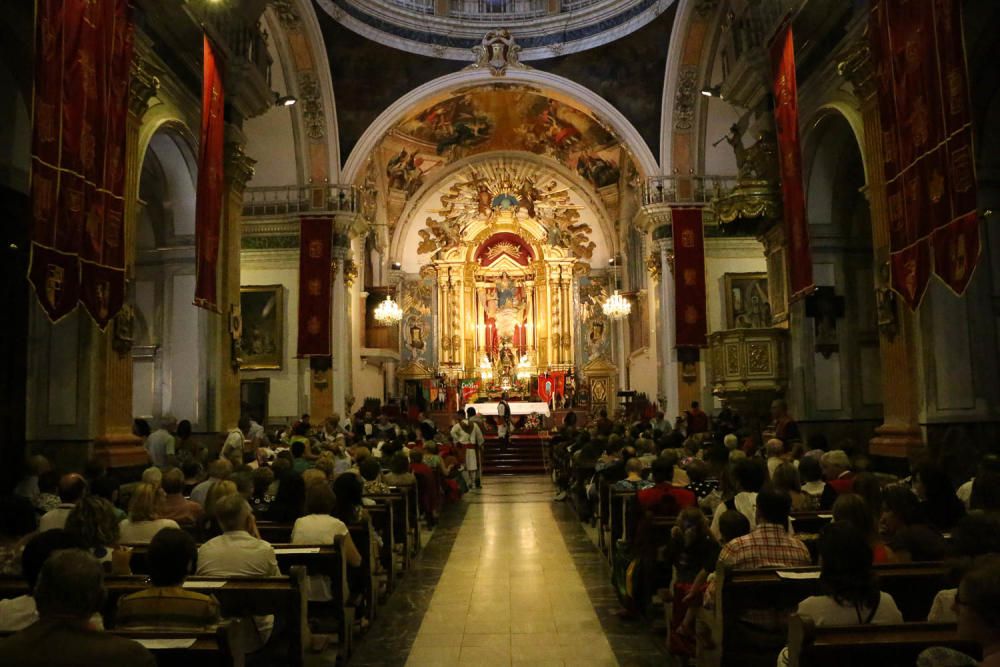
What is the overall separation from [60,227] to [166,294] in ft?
18.2

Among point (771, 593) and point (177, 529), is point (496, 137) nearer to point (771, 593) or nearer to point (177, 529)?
point (771, 593)

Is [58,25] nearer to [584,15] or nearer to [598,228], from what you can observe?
[584,15]

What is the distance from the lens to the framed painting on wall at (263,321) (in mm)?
17906

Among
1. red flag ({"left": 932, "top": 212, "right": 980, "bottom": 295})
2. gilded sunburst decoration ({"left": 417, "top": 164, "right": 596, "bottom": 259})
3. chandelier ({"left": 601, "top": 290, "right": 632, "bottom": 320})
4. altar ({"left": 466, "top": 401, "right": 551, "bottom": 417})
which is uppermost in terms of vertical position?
gilded sunburst decoration ({"left": 417, "top": 164, "right": 596, "bottom": 259})

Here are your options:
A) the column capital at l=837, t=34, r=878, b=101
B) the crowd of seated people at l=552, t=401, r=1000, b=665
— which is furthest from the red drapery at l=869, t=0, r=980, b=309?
the crowd of seated people at l=552, t=401, r=1000, b=665

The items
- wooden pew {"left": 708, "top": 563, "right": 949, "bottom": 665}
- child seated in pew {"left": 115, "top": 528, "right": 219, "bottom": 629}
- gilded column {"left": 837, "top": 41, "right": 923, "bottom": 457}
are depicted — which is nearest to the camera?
child seated in pew {"left": 115, "top": 528, "right": 219, "bottom": 629}

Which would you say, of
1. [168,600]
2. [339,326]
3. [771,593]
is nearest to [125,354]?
[168,600]

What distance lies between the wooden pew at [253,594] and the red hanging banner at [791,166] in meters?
7.45

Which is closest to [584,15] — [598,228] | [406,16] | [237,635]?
[406,16]

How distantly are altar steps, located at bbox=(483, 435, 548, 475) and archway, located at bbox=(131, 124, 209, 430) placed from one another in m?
7.63

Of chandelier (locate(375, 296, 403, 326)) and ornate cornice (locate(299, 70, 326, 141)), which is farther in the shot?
chandelier (locate(375, 296, 403, 326))

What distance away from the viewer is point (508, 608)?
6492 millimetres

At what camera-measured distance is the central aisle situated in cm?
532

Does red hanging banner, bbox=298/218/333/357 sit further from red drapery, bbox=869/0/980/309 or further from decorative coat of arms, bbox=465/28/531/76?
red drapery, bbox=869/0/980/309
